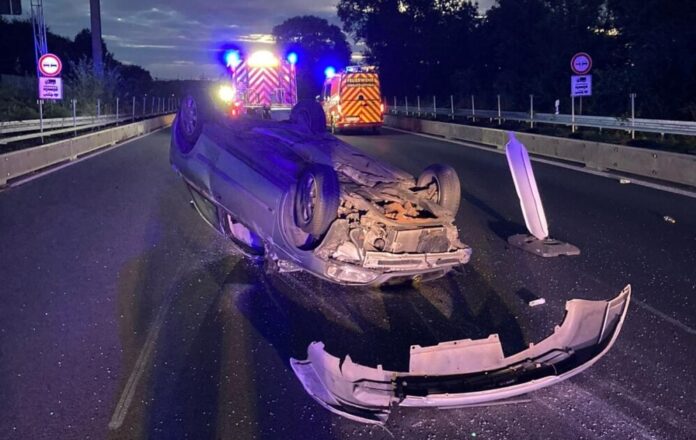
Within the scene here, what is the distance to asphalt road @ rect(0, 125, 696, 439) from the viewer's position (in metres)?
4.20

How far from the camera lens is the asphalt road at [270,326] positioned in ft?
13.8

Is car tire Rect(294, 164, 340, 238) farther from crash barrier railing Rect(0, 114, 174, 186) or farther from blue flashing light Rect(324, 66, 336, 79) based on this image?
Answer: blue flashing light Rect(324, 66, 336, 79)

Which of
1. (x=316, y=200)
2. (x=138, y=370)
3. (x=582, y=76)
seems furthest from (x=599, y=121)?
(x=138, y=370)

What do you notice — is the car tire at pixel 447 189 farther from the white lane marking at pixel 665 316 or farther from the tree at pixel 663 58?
the tree at pixel 663 58

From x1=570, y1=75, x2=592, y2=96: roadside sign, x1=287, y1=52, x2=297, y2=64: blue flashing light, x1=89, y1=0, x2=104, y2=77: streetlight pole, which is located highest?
x1=89, y1=0, x2=104, y2=77: streetlight pole

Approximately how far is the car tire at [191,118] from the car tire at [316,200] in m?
2.45

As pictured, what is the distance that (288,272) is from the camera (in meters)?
7.34

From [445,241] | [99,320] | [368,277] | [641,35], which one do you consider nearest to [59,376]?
[99,320]

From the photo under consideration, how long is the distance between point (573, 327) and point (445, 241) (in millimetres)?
1646

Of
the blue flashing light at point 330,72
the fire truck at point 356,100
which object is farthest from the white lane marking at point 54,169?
the blue flashing light at point 330,72

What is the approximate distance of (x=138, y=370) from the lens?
490cm

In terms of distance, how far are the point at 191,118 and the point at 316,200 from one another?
3.15 metres

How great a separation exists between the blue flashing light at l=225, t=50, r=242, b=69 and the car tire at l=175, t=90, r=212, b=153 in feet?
43.3

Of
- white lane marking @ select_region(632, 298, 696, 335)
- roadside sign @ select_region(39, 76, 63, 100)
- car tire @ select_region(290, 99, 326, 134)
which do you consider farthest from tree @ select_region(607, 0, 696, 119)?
roadside sign @ select_region(39, 76, 63, 100)
